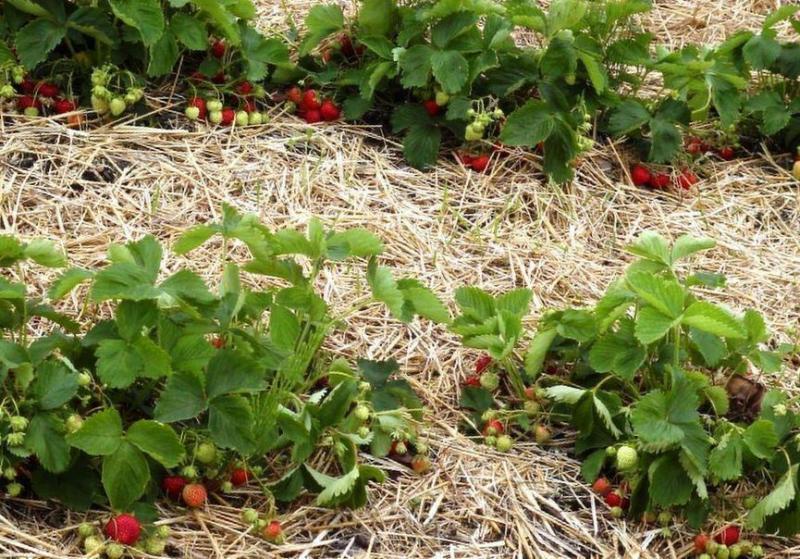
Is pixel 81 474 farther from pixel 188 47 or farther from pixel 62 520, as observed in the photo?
pixel 188 47

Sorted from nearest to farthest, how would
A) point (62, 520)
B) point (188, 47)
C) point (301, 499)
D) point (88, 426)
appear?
point (88, 426) → point (62, 520) → point (301, 499) → point (188, 47)

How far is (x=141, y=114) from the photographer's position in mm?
3572

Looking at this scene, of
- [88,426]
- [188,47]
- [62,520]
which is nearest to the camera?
[88,426]

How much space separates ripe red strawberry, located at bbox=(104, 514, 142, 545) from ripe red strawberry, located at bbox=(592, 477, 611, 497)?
0.96 metres

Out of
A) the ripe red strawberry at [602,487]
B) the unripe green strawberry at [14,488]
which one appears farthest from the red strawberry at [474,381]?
the unripe green strawberry at [14,488]

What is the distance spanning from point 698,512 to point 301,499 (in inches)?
32.2

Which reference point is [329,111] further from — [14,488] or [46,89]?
[14,488]

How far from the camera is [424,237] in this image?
3.39 metres

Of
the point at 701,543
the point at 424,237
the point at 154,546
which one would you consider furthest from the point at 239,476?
the point at 424,237

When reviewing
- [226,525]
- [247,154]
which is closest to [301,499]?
[226,525]

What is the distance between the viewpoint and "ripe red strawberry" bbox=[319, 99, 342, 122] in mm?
3707

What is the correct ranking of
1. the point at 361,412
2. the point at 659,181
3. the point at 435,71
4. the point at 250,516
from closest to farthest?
the point at 250,516 < the point at 361,412 < the point at 435,71 < the point at 659,181

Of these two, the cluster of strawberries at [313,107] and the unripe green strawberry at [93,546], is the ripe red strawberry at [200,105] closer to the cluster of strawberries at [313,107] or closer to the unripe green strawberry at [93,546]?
the cluster of strawberries at [313,107]

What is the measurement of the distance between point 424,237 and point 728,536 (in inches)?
45.1
